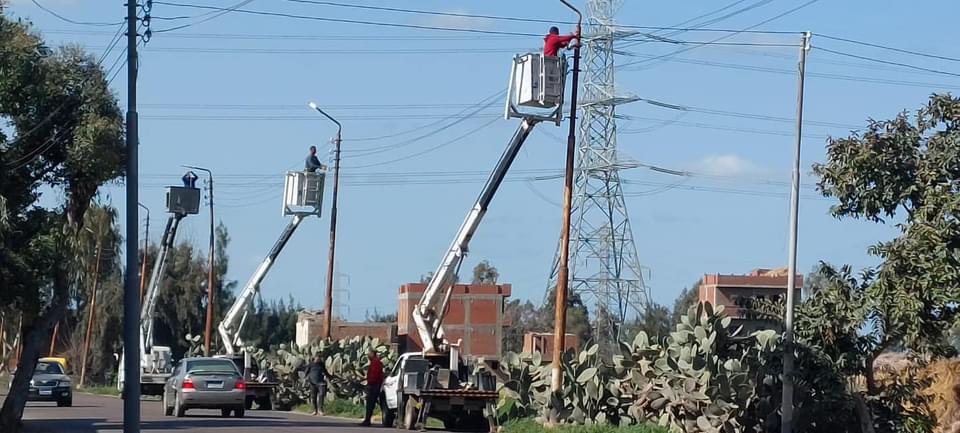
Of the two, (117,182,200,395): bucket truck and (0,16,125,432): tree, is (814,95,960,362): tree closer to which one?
(0,16,125,432): tree

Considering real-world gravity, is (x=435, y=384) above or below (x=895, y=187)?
below

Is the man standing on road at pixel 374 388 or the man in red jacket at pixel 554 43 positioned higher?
the man in red jacket at pixel 554 43

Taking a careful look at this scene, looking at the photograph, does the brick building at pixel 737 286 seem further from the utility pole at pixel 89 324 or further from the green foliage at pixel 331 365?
the utility pole at pixel 89 324

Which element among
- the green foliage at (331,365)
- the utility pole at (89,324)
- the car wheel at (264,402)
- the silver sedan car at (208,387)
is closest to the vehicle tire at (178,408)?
the silver sedan car at (208,387)

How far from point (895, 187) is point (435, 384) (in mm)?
12786

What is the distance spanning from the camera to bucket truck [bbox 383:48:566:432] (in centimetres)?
3097

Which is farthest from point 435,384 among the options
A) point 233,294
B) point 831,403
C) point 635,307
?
Result: point 233,294

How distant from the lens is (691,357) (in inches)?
1097

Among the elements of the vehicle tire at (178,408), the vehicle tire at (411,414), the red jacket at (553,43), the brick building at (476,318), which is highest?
the red jacket at (553,43)

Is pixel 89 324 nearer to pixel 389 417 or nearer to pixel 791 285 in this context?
pixel 389 417

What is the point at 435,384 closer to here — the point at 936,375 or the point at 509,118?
the point at 509,118

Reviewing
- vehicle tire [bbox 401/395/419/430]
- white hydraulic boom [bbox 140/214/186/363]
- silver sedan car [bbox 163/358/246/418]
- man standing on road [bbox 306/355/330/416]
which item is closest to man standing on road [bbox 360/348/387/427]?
vehicle tire [bbox 401/395/419/430]

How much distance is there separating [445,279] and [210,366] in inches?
257

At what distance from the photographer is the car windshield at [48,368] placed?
48906mm
